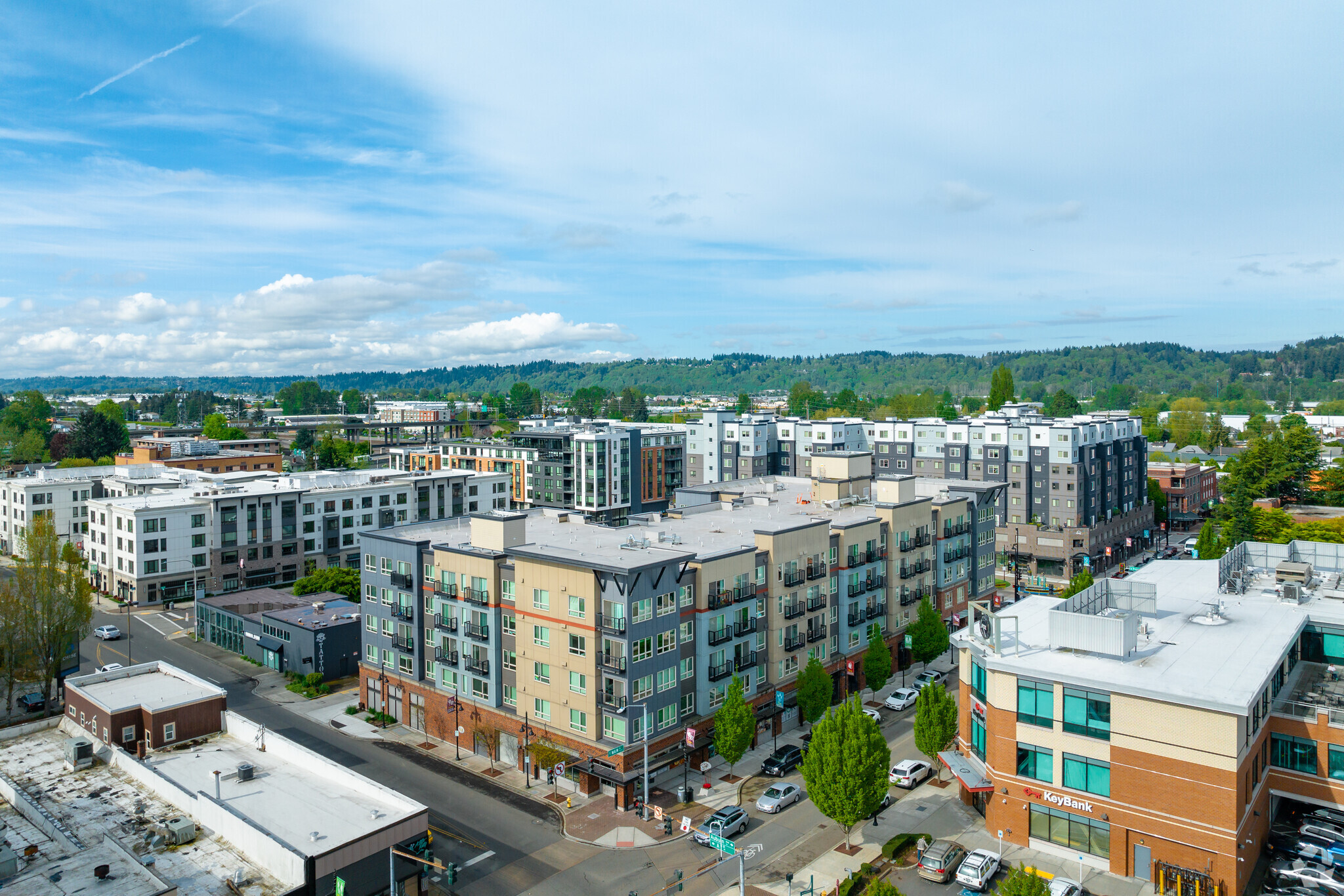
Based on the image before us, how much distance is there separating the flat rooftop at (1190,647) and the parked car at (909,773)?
8.33 metres

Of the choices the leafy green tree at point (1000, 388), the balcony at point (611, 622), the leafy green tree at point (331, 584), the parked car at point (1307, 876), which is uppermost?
the leafy green tree at point (1000, 388)

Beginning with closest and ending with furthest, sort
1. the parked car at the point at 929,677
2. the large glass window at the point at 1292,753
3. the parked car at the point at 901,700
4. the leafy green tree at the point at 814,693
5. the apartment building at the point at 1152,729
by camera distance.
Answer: the apartment building at the point at 1152,729 < the large glass window at the point at 1292,753 < the leafy green tree at the point at 814,693 < the parked car at the point at 901,700 < the parked car at the point at 929,677

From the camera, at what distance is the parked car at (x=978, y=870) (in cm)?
3672

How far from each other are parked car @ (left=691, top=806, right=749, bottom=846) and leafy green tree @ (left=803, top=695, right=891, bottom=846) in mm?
4985

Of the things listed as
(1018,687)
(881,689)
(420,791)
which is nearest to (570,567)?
(420,791)

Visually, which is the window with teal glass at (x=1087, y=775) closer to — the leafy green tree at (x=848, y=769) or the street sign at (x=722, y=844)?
the leafy green tree at (x=848, y=769)

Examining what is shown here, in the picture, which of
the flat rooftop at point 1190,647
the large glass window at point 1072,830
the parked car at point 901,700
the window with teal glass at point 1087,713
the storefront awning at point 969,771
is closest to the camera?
the flat rooftop at point 1190,647

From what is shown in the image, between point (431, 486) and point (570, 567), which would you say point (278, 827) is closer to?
point (570, 567)

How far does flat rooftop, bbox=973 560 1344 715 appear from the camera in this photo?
3647 centimetres

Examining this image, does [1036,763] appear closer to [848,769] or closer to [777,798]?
[848,769]

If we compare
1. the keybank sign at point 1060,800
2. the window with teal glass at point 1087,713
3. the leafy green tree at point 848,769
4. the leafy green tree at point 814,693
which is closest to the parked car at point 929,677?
the leafy green tree at point 814,693

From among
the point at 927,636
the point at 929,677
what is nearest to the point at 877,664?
the point at 927,636

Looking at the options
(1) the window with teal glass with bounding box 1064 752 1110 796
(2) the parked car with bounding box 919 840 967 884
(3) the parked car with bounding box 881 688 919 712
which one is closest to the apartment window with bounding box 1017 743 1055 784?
(1) the window with teal glass with bounding box 1064 752 1110 796

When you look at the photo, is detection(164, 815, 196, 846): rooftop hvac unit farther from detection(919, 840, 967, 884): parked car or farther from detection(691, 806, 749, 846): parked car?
detection(919, 840, 967, 884): parked car
